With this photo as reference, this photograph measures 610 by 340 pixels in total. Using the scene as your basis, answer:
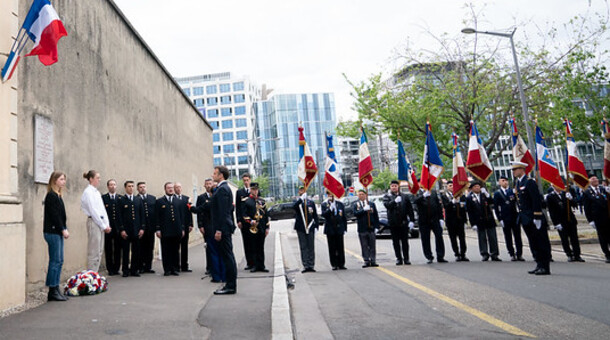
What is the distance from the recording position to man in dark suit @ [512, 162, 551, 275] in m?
7.81

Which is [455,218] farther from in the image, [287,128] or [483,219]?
[287,128]

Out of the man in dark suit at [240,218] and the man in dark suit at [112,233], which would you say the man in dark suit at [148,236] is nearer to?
the man in dark suit at [112,233]

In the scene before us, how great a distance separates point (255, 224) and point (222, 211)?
2895 mm

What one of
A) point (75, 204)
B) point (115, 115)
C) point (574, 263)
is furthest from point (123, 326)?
point (574, 263)

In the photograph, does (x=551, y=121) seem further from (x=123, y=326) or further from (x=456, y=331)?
(x=123, y=326)

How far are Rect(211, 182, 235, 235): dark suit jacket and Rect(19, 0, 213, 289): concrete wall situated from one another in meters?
2.72

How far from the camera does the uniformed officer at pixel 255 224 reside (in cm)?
945

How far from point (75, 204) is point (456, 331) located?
6893 millimetres

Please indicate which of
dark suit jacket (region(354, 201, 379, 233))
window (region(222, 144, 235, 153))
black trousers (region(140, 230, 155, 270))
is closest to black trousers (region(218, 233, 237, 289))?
black trousers (region(140, 230, 155, 270))

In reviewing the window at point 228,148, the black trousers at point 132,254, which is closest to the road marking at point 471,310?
the black trousers at point 132,254

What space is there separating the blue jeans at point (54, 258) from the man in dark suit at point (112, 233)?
2531 mm

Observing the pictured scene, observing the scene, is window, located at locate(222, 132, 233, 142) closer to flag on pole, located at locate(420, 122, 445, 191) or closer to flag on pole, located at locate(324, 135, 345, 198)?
flag on pole, located at locate(324, 135, 345, 198)

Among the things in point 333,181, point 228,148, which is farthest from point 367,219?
point 228,148

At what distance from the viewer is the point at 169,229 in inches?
365
